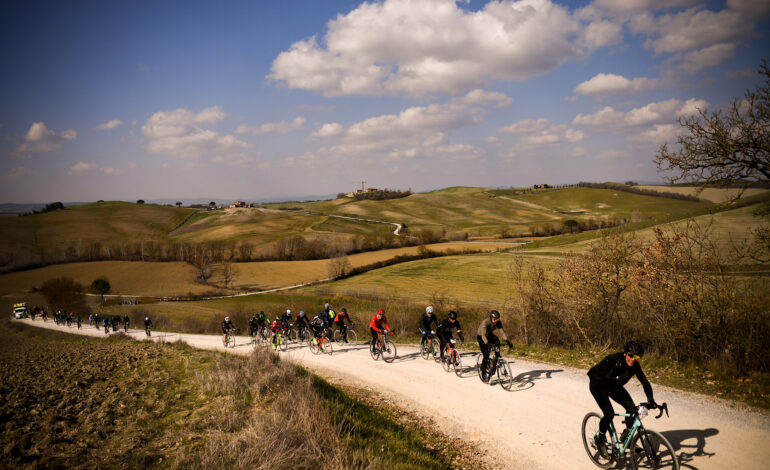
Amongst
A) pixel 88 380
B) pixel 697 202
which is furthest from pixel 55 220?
pixel 697 202

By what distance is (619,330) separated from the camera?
15.6 m

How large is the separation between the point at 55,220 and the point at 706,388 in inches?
6042

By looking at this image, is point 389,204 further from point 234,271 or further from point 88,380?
point 88,380

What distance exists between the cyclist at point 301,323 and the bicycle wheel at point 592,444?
13.9 metres

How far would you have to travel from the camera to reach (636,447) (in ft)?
23.9

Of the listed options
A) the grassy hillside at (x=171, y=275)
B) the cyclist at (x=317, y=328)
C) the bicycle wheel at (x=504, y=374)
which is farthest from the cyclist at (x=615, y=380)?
the grassy hillside at (x=171, y=275)

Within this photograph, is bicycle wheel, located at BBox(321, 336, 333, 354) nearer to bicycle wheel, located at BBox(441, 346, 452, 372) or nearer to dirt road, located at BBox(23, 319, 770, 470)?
dirt road, located at BBox(23, 319, 770, 470)

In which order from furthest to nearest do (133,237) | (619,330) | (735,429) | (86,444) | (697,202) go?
(697,202), (133,237), (619,330), (735,429), (86,444)

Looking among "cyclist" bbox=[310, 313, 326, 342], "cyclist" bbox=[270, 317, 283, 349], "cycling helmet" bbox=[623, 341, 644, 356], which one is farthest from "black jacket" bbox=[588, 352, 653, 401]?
"cyclist" bbox=[270, 317, 283, 349]

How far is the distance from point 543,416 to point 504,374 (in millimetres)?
2147

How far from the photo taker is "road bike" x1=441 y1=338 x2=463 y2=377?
531 inches

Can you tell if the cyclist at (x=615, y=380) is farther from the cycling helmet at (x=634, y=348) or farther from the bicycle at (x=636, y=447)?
the bicycle at (x=636, y=447)

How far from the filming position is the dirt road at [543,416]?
7.75 metres

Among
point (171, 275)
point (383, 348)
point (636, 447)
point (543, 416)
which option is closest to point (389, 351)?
point (383, 348)
